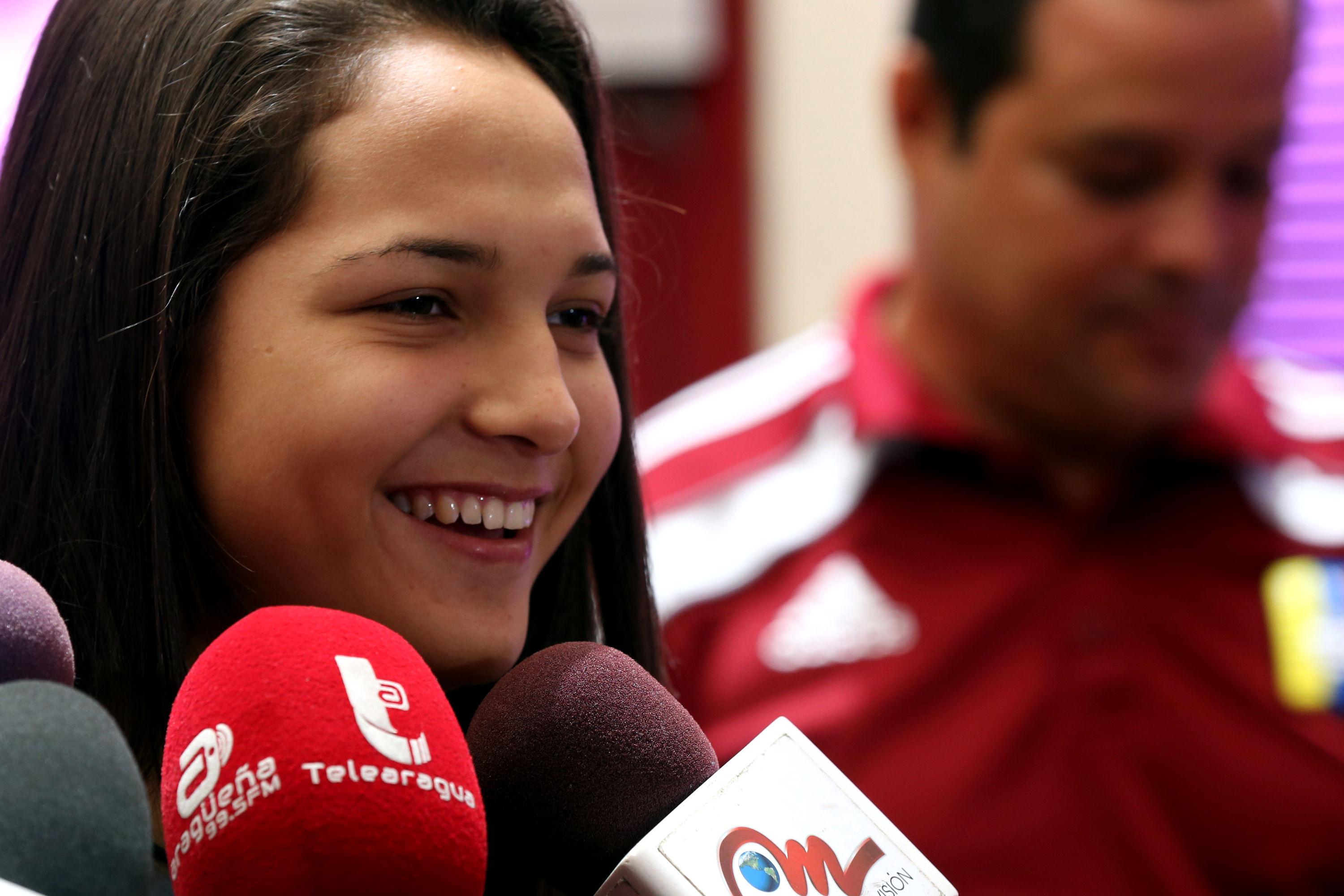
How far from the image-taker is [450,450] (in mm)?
822

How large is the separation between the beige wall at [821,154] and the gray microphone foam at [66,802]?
2.44 metres

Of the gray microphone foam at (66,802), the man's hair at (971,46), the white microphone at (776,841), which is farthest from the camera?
the man's hair at (971,46)

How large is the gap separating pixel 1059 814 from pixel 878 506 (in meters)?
0.46

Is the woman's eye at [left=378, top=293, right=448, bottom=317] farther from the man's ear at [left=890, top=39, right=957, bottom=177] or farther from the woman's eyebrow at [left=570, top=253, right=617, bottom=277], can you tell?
the man's ear at [left=890, top=39, right=957, bottom=177]

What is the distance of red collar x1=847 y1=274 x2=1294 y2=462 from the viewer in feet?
6.59

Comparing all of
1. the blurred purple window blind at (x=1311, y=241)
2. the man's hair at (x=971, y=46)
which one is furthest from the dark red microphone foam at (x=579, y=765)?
the blurred purple window blind at (x=1311, y=241)

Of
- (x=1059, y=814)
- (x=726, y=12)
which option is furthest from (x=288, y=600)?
(x=726, y=12)

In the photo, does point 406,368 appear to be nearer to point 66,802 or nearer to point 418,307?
point 418,307

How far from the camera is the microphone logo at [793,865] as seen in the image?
25.8 inches

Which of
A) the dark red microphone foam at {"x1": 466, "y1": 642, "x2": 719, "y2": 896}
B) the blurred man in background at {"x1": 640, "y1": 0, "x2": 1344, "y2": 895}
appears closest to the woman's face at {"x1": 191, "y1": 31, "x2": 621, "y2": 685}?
the dark red microphone foam at {"x1": 466, "y1": 642, "x2": 719, "y2": 896}

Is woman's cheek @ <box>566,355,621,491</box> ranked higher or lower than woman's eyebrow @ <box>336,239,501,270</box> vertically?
lower

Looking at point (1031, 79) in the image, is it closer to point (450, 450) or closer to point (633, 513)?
point (633, 513)

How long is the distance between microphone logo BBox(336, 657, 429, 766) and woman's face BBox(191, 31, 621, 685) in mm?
184

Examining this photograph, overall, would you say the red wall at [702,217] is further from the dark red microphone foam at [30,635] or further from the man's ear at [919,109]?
the dark red microphone foam at [30,635]
